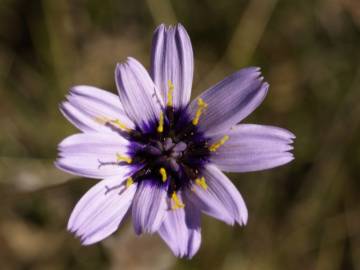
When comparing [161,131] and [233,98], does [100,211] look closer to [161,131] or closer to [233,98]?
[161,131]

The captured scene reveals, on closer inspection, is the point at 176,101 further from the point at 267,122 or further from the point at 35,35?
the point at 35,35

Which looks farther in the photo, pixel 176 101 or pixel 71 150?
pixel 176 101

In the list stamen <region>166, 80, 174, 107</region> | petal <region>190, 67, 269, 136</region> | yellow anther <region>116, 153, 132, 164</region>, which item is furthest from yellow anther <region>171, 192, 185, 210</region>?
stamen <region>166, 80, 174, 107</region>

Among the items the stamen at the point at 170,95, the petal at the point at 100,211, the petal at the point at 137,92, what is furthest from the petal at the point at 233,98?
the petal at the point at 100,211

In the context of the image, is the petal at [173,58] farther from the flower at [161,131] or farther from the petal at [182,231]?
the petal at [182,231]

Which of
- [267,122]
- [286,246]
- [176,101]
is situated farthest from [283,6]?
[176,101]

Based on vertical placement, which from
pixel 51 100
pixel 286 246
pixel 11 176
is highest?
pixel 51 100
